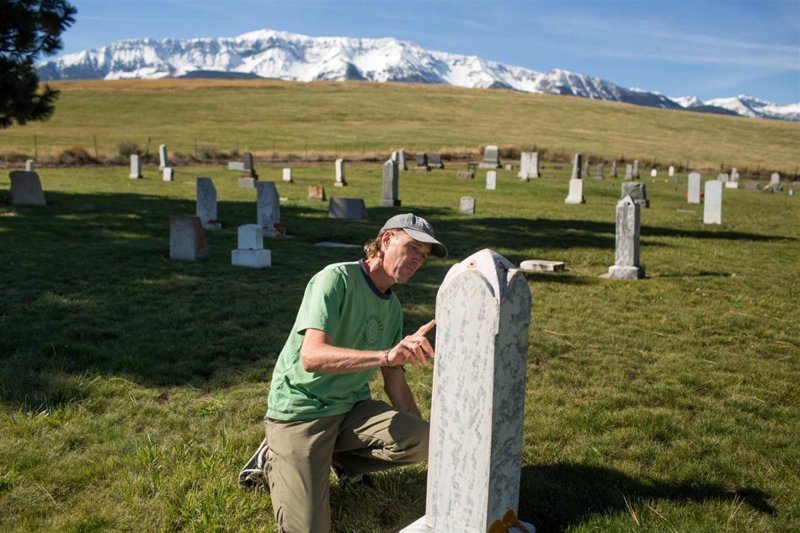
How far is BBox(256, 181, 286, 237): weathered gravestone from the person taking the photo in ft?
48.8

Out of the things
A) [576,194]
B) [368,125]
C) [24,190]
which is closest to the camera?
[24,190]

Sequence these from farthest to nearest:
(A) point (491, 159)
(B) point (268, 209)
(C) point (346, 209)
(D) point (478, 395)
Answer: (A) point (491, 159)
(C) point (346, 209)
(B) point (268, 209)
(D) point (478, 395)

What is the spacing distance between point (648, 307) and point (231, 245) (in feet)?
25.6

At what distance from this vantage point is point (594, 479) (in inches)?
174

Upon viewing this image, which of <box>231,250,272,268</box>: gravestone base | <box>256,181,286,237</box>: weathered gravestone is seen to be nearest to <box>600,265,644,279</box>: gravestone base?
<box>231,250,272,268</box>: gravestone base

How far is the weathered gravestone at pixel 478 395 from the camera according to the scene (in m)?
3.09

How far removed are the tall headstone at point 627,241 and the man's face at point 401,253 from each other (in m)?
8.41

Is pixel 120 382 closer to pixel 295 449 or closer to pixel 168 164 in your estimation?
pixel 295 449

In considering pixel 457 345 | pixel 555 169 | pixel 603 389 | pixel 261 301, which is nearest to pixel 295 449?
pixel 457 345

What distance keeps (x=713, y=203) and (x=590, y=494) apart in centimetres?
1737

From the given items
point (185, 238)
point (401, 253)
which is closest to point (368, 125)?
point (185, 238)

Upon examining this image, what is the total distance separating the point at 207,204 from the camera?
16.2 metres

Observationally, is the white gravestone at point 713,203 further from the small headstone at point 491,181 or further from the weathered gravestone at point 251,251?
→ the weathered gravestone at point 251,251

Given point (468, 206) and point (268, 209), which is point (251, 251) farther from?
point (468, 206)
